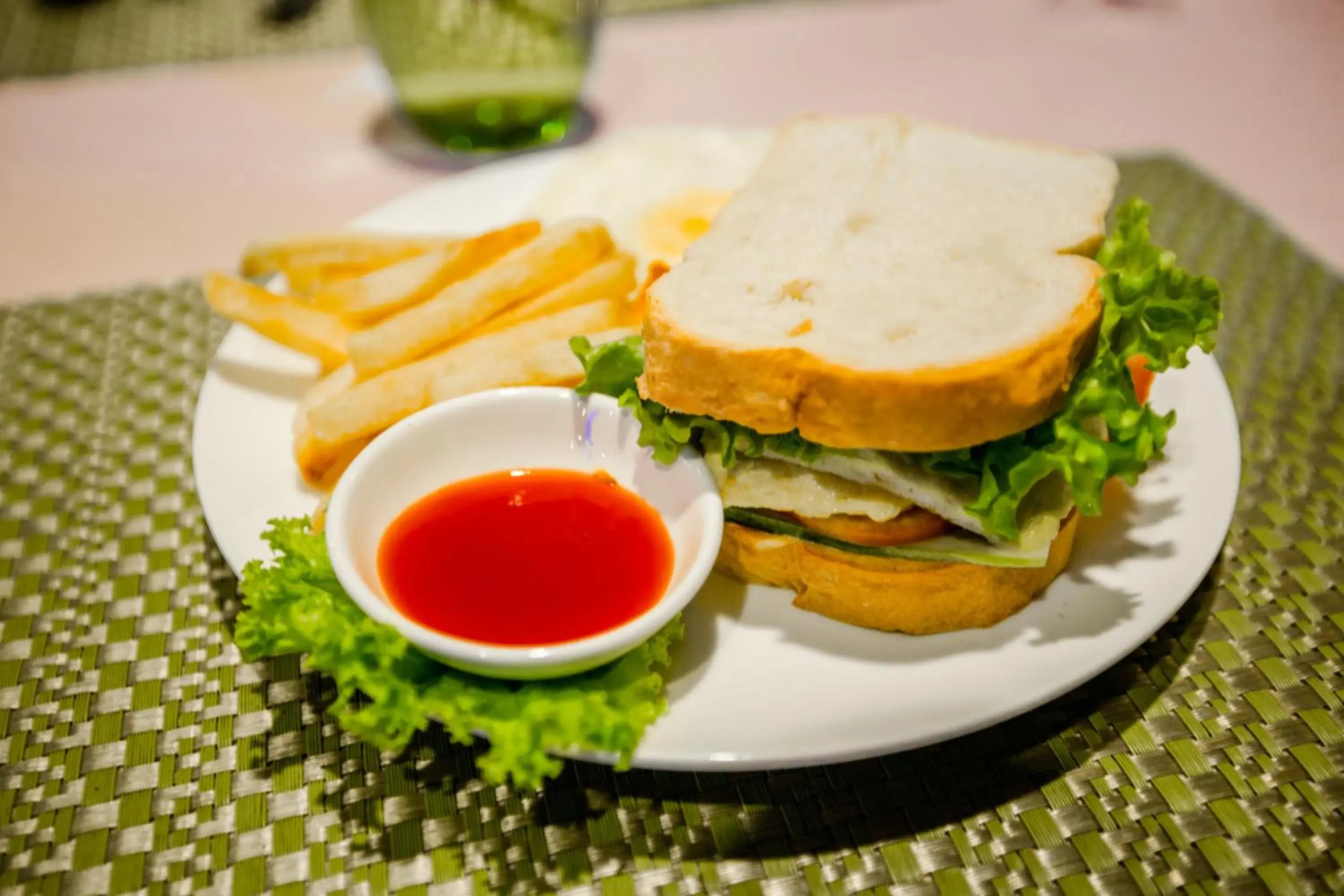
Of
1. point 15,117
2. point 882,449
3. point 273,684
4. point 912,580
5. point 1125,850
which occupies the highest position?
point 882,449

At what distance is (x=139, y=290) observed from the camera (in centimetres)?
304

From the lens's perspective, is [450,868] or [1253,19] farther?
[1253,19]

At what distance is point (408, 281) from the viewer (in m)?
2.29

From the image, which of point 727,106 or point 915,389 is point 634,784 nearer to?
point 915,389

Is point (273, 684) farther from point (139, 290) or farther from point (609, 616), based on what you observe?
point (139, 290)

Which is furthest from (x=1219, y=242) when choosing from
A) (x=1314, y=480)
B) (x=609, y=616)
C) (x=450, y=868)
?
(x=450, y=868)

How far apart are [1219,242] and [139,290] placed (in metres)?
3.36

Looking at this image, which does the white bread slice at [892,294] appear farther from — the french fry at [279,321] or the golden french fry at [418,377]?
the french fry at [279,321]

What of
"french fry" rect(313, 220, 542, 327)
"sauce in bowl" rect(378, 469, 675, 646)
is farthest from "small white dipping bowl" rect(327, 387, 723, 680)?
"french fry" rect(313, 220, 542, 327)

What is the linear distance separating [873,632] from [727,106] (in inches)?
121

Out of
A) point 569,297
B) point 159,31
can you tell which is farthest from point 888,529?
point 159,31

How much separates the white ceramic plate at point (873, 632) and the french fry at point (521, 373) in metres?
0.39

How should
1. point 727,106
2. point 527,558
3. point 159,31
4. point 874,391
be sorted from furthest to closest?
point 159,31
point 727,106
point 527,558
point 874,391

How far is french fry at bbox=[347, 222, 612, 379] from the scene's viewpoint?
7.18 feet
